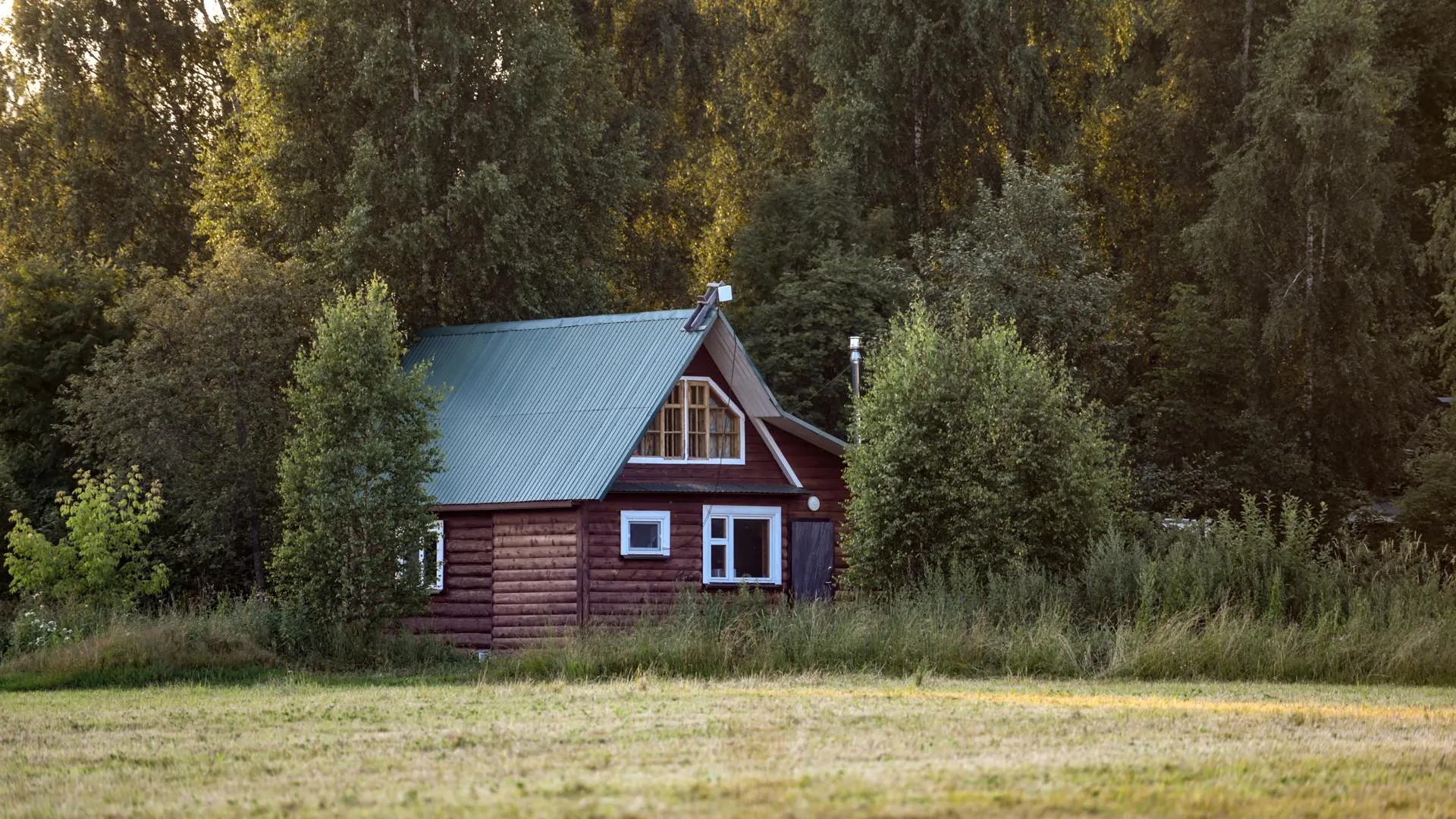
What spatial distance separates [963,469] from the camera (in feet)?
97.6

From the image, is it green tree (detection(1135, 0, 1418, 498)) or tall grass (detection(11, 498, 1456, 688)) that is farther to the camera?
green tree (detection(1135, 0, 1418, 498))

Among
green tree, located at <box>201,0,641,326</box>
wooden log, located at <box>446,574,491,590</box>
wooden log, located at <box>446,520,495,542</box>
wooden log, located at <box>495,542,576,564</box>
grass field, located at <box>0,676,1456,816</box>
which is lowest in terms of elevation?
grass field, located at <box>0,676,1456,816</box>

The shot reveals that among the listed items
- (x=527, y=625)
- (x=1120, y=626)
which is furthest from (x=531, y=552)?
(x=1120, y=626)

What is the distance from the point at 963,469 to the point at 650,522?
606 cm

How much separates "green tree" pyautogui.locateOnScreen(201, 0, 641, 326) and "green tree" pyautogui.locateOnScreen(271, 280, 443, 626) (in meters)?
9.76

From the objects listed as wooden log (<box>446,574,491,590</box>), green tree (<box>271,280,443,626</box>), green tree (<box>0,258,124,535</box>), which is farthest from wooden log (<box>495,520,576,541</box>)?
green tree (<box>0,258,124,535</box>)

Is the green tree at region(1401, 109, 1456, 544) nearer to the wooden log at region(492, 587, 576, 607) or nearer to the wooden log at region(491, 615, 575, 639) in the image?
the wooden log at region(492, 587, 576, 607)

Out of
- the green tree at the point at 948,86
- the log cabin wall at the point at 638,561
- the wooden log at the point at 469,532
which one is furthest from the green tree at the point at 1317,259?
the wooden log at the point at 469,532

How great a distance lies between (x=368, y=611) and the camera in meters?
28.5

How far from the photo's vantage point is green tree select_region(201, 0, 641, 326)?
132 ft

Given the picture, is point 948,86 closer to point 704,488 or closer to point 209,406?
point 704,488

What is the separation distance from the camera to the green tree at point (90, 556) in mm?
31031

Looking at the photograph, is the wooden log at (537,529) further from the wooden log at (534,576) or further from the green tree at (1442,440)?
the green tree at (1442,440)

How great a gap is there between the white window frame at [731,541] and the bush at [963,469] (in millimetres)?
3082
